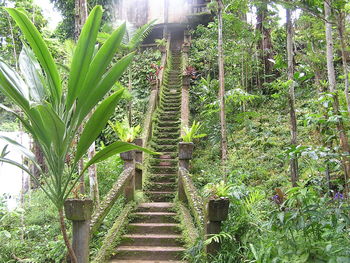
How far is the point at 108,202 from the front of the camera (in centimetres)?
399

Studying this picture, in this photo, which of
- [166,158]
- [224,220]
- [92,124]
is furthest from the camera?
[166,158]

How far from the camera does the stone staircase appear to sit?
407 centimetres

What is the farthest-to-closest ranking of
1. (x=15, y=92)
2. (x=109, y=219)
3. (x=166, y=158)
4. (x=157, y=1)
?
(x=157, y=1) → (x=166, y=158) → (x=109, y=219) → (x=15, y=92)

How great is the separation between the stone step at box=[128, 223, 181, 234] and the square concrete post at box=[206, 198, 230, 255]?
1400mm

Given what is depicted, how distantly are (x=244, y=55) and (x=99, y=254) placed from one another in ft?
23.4

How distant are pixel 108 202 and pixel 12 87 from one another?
8.12 ft

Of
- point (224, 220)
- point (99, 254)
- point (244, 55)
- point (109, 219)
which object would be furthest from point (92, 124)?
point (244, 55)

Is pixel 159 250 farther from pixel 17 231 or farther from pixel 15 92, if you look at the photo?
pixel 17 231

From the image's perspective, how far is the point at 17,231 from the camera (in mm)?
6000

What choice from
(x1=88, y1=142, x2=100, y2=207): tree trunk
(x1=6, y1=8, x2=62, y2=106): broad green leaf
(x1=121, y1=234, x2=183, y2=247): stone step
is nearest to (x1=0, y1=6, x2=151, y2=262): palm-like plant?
(x1=6, y1=8, x2=62, y2=106): broad green leaf

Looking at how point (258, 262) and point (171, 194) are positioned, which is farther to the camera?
point (171, 194)

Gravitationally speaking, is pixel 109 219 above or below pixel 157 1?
below

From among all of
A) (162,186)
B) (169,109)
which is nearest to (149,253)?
(162,186)

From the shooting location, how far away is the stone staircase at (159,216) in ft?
13.3
